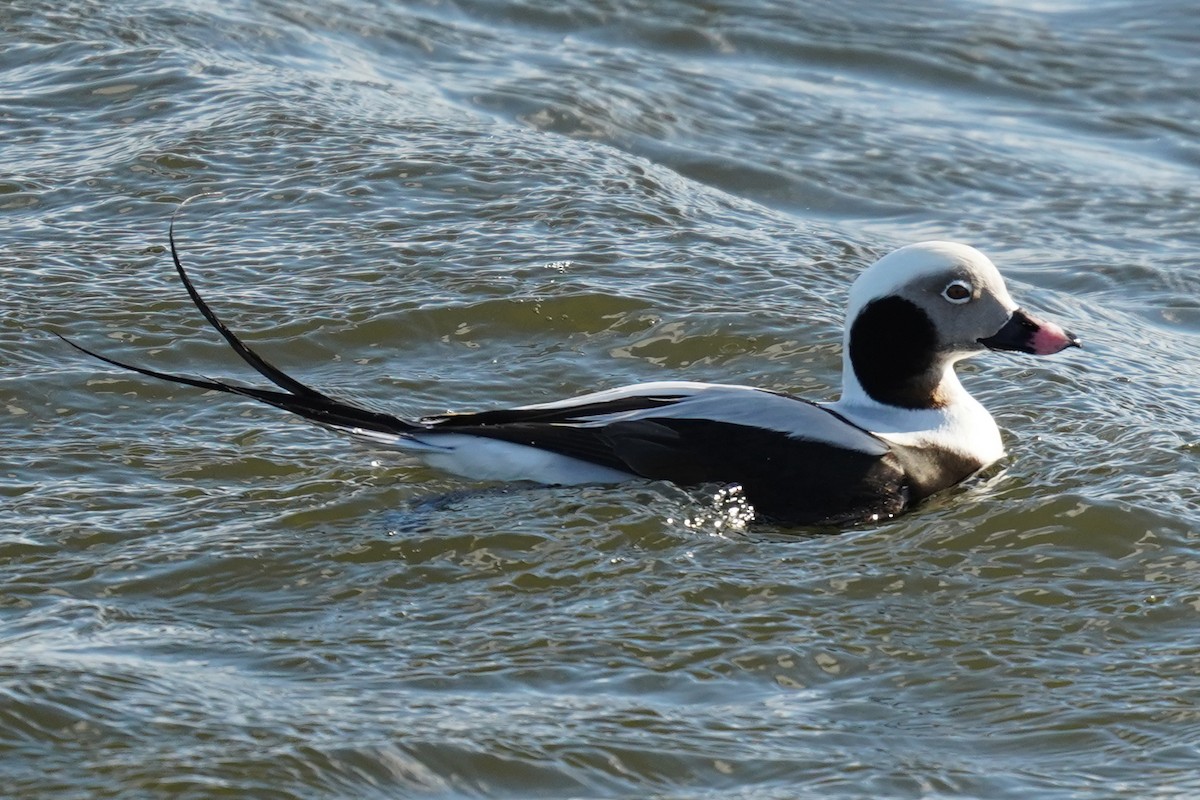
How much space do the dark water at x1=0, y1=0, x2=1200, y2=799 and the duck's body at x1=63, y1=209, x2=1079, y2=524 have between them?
13 centimetres

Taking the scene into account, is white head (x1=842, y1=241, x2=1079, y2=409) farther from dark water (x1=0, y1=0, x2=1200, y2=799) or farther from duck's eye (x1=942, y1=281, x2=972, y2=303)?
dark water (x1=0, y1=0, x2=1200, y2=799)

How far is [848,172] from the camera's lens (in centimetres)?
966

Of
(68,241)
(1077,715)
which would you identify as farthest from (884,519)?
(68,241)

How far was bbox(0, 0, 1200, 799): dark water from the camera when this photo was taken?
443 centimetres

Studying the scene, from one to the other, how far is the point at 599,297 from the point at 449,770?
3.50 meters

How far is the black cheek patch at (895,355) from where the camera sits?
20.0 feet

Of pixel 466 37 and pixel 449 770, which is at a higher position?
pixel 466 37

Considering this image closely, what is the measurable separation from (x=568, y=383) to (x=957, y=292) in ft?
5.09

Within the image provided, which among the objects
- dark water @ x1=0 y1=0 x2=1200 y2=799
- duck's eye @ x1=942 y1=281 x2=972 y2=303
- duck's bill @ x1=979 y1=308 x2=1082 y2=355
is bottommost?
dark water @ x1=0 y1=0 x2=1200 y2=799

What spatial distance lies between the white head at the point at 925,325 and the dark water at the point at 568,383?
0.42 metres

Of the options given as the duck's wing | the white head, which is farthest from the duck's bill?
the duck's wing

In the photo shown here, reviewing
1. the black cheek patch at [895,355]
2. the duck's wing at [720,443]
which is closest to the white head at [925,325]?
the black cheek patch at [895,355]

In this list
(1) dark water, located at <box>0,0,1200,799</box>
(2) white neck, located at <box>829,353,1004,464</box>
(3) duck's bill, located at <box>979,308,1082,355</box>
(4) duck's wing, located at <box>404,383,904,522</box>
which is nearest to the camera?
(1) dark water, located at <box>0,0,1200,799</box>

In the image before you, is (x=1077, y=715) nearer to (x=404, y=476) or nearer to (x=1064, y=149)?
(x=404, y=476)
